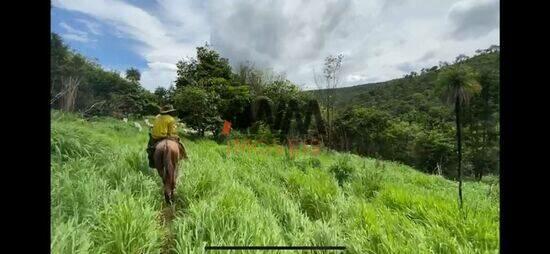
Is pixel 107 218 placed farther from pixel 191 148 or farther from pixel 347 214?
pixel 347 214

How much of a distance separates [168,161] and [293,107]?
484 mm

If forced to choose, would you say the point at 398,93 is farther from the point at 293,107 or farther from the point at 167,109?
the point at 167,109

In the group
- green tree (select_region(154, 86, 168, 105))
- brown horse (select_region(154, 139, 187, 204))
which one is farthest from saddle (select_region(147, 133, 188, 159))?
green tree (select_region(154, 86, 168, 105))

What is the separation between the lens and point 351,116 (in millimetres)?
1527

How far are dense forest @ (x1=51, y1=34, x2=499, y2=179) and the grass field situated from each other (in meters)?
0.06

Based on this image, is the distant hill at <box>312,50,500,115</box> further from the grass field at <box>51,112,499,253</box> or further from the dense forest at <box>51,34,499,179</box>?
the grass field at <box>51,112,499,253</box>

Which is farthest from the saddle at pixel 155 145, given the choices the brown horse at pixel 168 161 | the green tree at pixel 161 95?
the green tree at pixel 161 95

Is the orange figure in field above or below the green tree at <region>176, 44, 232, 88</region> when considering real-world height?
below

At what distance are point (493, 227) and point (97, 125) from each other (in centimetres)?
129

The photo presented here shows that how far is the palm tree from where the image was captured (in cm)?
132

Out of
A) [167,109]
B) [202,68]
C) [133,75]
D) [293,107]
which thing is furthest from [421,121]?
[133,75]

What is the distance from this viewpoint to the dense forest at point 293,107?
1368 millimetres

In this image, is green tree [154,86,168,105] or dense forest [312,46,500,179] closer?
dense forest [312,46,500,179]
